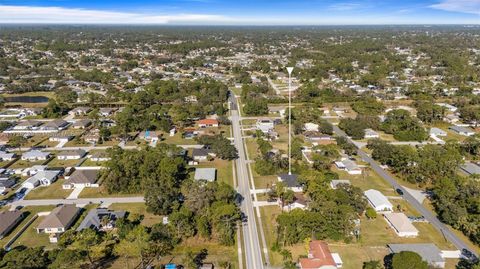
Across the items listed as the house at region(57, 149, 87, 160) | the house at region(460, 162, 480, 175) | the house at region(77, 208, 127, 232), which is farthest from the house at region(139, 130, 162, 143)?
the house at region(460, 162, 480, 175)

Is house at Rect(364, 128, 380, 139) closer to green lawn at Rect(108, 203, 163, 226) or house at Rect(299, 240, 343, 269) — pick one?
house at Rect(299, 240, 343, 269)

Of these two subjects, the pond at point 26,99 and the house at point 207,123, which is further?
the pond at point 26,99

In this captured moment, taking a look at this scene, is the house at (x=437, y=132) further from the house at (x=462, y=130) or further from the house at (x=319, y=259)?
the house at (x=319, y=259)

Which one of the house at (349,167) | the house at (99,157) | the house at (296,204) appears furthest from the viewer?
the house at (99,157)

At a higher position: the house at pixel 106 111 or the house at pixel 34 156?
the house at pixel 106 111

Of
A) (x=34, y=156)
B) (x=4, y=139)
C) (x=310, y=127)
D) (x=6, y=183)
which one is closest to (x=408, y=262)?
(x=310, y=127)

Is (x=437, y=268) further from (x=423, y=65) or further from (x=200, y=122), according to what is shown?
(x=423, y=65)

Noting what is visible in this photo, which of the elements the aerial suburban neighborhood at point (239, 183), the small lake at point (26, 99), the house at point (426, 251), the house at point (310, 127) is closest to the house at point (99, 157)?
the aerial suburban neighborhood at point (239, 183)
